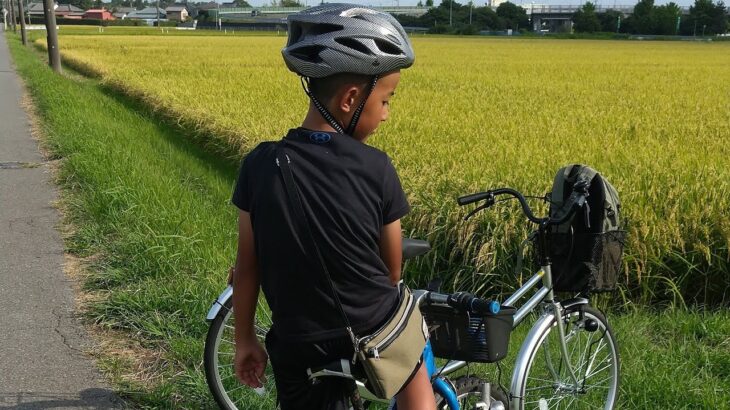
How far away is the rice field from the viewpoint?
436 centimetres

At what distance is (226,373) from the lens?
2.84 metres

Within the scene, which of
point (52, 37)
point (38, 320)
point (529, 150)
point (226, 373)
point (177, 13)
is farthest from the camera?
point (177, 13)

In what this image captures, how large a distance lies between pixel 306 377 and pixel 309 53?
752 millimetres

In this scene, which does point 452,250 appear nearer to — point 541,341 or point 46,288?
point 541,341

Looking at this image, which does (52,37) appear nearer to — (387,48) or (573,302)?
(573,302)

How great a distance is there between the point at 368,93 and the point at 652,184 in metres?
3.66

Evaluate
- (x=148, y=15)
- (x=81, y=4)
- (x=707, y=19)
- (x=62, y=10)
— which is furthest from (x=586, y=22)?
(x=81, y=4)

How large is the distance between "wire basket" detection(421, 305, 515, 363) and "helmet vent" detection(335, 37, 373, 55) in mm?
894

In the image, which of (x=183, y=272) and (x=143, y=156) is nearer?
(x=183, y=272)

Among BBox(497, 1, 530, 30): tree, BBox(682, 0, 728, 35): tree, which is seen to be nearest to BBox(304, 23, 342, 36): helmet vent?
BBox(682, 0, 728, 35): tree

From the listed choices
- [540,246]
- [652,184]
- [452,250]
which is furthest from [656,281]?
[540,246]

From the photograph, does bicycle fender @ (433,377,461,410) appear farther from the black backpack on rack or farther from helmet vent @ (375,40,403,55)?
helmet vent @ (375,40,403,55)

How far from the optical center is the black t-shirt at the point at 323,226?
1521mm

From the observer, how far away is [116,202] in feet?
18.3
